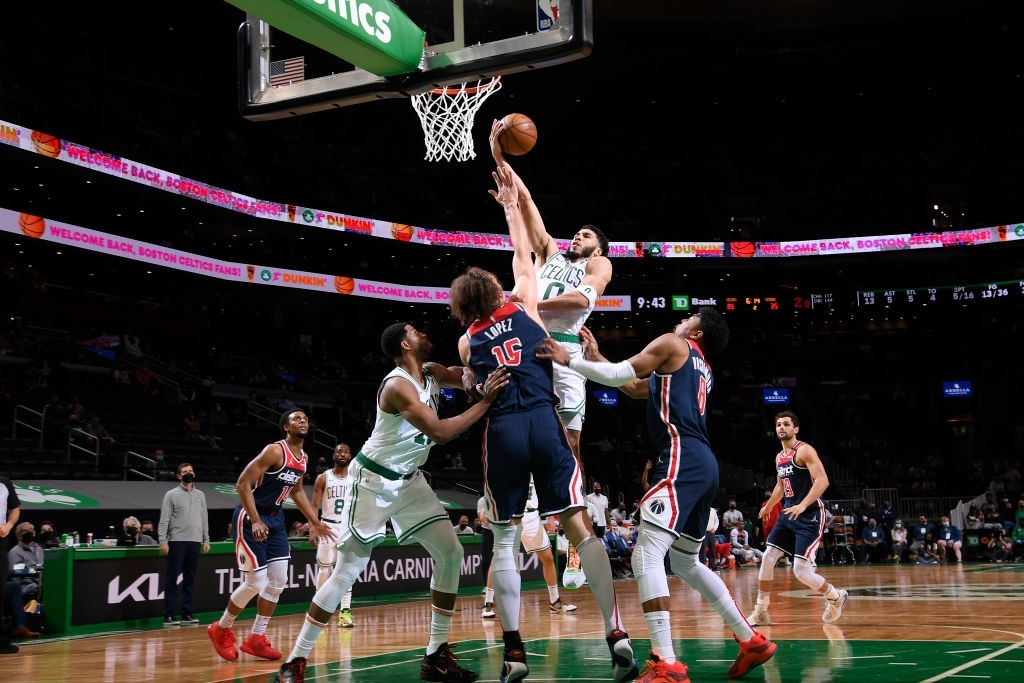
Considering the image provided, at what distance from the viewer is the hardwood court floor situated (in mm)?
6320

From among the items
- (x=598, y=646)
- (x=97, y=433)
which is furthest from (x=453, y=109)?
(x=97, y=433)

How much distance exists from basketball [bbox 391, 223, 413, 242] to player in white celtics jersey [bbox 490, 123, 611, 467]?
26340mm

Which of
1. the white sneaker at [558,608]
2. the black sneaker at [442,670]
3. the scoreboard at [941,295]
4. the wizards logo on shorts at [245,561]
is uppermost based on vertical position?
the scoreboard at [941,295]

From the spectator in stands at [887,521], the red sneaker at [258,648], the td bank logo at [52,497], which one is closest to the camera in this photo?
the red sneaker at [258,648]

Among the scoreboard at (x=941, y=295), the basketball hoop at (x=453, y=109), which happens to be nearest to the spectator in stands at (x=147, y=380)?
the basketball hoop at (x=453, y=109)

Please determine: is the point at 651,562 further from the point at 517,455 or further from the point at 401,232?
the point at 401,232

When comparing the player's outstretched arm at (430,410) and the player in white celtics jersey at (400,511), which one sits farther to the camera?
the player in white celtics jersey at (400,511)

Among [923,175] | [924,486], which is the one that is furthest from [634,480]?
[923,175]

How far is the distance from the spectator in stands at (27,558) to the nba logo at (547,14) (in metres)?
8.89

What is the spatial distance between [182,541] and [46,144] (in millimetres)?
15699

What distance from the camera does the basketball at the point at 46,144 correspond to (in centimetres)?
2355

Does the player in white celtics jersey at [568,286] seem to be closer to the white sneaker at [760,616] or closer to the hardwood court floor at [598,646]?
the hardwood court floor at [598,646]

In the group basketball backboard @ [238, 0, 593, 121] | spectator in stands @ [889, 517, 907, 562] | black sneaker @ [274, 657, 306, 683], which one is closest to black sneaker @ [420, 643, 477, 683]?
black sneaker @ [274, 657, 306, 683]

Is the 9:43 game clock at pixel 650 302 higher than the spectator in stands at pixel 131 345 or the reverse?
higher
